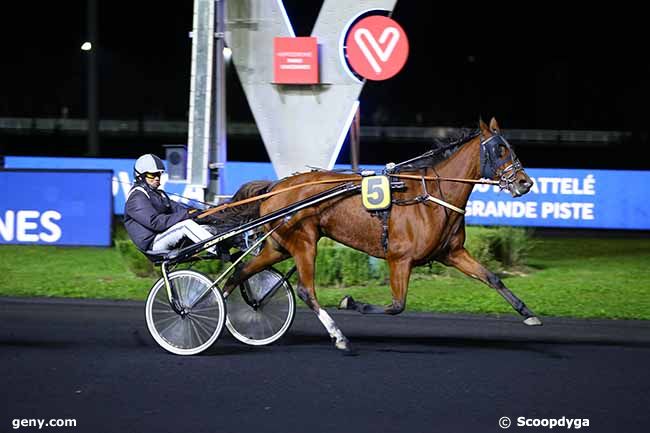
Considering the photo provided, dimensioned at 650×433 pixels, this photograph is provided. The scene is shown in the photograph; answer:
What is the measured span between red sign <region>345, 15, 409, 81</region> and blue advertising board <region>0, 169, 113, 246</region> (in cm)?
364

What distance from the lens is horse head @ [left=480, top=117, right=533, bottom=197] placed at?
25.6ft

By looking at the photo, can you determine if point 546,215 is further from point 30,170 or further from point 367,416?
point 367,416

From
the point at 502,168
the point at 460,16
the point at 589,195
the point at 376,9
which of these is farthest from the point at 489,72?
the point at 502,168

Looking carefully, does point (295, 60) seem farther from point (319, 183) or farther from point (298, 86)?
point (319, 183)

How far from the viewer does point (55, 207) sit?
13328 mm

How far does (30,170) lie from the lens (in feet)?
44.7

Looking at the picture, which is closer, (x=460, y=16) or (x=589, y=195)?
(x=589, y=195)

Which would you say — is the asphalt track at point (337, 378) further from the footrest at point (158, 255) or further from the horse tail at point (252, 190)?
the horse tail at point (252, 190)

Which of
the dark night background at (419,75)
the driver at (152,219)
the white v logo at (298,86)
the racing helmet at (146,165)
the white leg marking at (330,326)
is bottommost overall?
the white leg marking at (330,326)

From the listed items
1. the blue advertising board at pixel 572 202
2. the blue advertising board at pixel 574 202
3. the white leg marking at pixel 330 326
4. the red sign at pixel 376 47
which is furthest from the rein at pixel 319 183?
the blue advertising board at pixel 574 202

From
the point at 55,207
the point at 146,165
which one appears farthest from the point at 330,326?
the point at 55,207

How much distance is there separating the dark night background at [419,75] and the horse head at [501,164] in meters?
26.9

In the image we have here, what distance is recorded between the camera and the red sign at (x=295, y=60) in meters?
12.0

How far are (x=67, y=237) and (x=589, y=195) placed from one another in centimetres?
875
